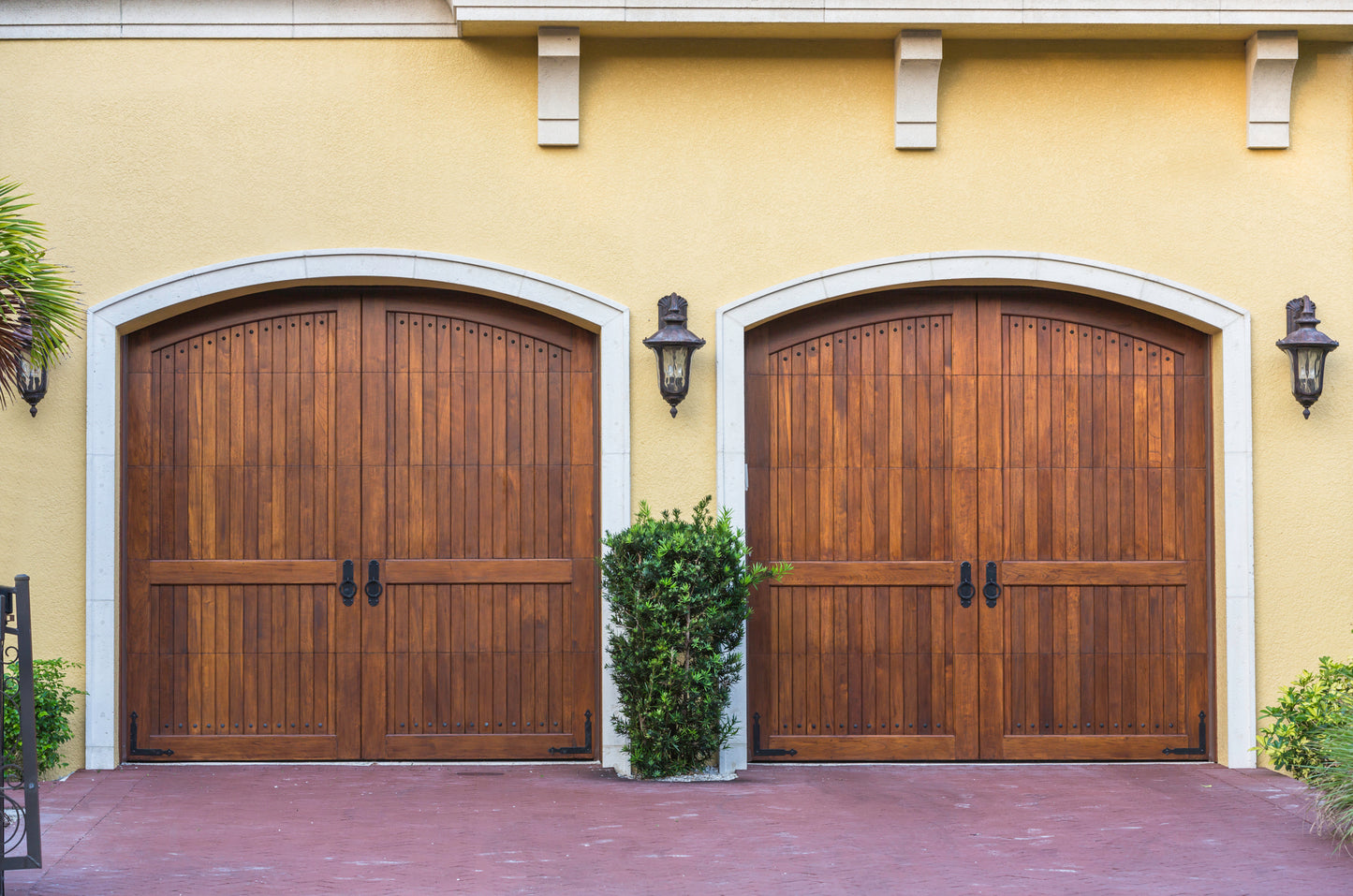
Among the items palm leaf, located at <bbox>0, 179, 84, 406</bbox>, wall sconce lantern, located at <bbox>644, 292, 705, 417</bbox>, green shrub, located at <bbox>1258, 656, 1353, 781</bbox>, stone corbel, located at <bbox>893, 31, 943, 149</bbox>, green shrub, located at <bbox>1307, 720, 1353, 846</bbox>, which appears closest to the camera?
palm leaf, located at <bbox>0, 179, 84, 406</bbox>

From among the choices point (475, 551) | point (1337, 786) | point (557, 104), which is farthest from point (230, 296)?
point (1337, 786)

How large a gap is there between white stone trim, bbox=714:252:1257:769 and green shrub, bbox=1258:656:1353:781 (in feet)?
1.79

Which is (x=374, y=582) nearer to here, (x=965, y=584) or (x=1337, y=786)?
(x=965, y=584)

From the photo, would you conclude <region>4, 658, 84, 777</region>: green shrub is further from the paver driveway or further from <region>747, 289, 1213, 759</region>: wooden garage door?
<region>747, 289, 1213, 759</region>: wooden garage door

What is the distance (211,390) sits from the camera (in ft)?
24.7

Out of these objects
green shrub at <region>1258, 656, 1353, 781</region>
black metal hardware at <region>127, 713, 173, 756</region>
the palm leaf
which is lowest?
black metal hardware at <region>127, 713, 173, 756</region>

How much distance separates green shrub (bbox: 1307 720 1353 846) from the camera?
555 cm

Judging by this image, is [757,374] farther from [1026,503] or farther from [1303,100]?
[1303,100]

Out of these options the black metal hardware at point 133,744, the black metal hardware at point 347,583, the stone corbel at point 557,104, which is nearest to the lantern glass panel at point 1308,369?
the stone corbel at point 557,104

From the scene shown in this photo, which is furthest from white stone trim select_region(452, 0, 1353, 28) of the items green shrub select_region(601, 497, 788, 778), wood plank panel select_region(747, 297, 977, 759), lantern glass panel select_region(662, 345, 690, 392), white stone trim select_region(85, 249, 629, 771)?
green shrub select_region(601, 497, 788, 778)

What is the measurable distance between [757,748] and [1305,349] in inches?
158

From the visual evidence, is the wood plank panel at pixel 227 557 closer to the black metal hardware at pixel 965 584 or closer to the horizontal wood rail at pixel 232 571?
the horizontal wood rail at pixel 232 571

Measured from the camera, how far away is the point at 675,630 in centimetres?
677

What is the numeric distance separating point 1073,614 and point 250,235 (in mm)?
5488
